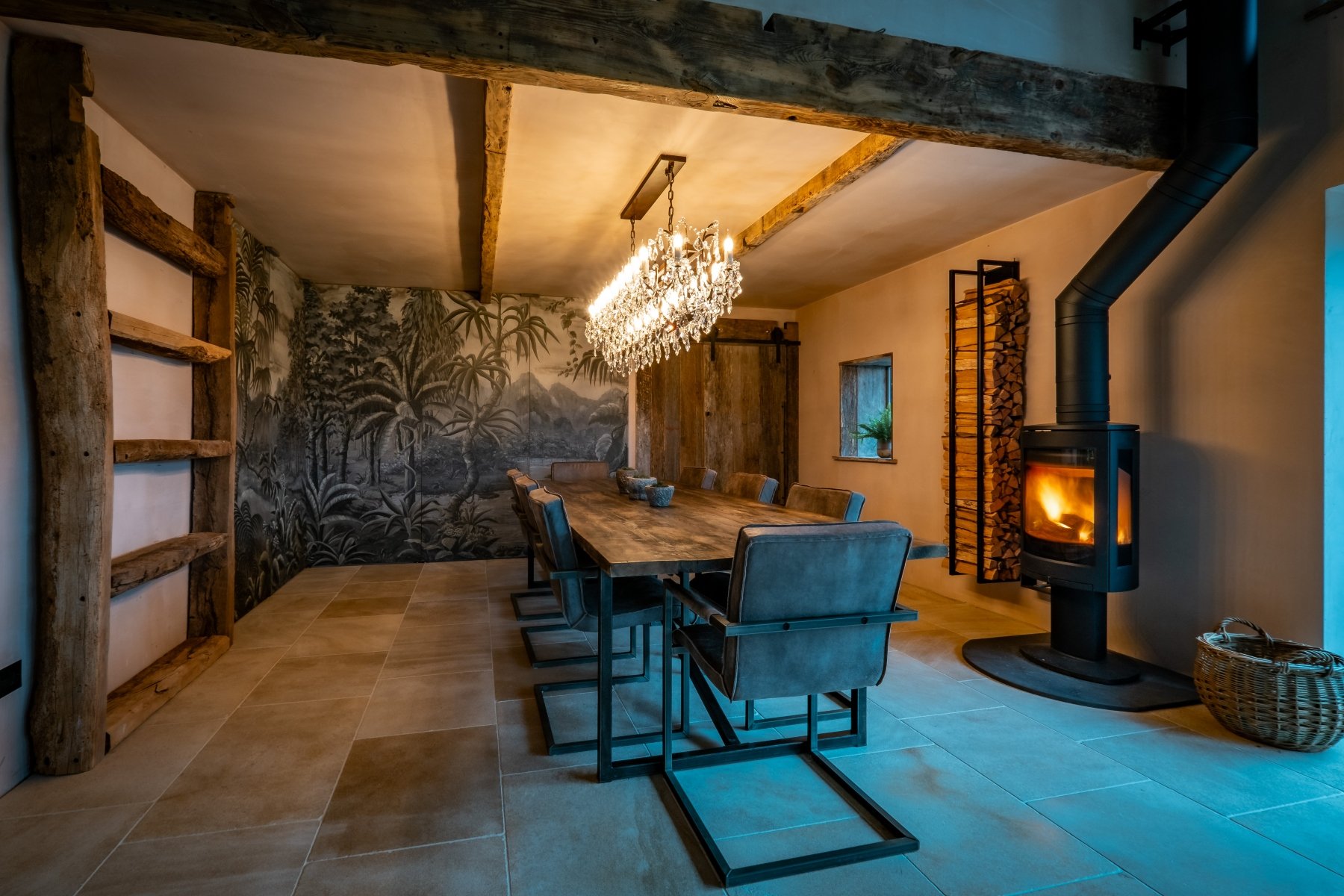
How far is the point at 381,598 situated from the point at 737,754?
311 cm

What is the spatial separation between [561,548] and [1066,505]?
228 centimetres

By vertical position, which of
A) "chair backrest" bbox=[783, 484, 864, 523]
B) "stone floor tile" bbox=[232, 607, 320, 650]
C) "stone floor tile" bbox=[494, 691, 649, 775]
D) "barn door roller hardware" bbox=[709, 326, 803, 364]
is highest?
"barn door roller hardware" bbox=[709, 326, 803, 364]

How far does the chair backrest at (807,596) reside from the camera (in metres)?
1.71

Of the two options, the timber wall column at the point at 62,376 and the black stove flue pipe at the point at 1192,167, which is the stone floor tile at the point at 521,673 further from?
the black stove flue pipe at the point at 1192,167

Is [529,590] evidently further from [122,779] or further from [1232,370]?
[1232,370]

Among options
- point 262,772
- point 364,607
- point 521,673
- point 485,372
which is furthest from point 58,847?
point 485,372

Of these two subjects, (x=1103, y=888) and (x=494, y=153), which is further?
(x=494, y=153)

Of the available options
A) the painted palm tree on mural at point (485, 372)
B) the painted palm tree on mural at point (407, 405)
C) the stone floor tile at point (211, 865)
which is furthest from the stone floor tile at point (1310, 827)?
the painted palm tree on mural at point (407, 405)

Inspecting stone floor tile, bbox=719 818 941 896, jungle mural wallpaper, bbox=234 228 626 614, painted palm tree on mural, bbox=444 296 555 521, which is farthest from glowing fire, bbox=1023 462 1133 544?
painted palm tree on mural, bbox=444 296 555 521

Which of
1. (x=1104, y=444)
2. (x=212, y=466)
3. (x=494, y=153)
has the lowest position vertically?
(x=212, y=466)

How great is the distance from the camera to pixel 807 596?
1767mm

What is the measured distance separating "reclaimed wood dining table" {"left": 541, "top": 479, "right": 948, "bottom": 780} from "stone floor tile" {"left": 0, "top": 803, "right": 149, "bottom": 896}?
1309mm

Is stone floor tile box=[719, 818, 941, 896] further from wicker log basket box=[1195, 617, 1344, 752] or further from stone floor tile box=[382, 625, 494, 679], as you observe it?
stone floor tile box=[382, 625, 494, 679]

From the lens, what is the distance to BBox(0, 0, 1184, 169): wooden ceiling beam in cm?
185
